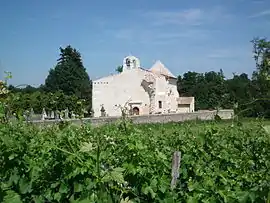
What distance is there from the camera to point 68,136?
263 cm

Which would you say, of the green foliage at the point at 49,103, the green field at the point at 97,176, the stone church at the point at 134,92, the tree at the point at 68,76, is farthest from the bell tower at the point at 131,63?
the green field at the point at 97,176

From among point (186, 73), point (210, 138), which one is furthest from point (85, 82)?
point (210, 138)

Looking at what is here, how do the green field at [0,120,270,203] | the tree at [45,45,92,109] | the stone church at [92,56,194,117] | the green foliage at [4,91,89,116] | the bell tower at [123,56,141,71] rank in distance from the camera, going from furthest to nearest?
the tree at [45,45,92,109]
the bell tower at [123,56,141,71]
the stone church at [92,56,194,117]
the green foliage at [4,91,89,116]
the green field at [0,120,270,203]

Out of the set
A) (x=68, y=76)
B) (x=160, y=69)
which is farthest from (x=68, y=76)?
(x=160, y=69)

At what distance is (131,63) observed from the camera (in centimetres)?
5175

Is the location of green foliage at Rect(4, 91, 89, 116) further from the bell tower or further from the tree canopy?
the tree canopy

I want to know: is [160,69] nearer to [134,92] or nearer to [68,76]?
[134,92]

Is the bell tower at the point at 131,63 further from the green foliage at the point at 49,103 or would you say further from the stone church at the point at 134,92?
the green foliage at the point at 49,103

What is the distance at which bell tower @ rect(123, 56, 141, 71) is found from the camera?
51719 millimetres

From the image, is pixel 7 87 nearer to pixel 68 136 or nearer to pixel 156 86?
pixel 68 136

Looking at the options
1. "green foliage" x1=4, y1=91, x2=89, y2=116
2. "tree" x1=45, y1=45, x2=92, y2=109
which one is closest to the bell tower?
"tree" x1=45, y1=45, x2=92, y2=109

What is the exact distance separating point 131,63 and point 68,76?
21.3 meters

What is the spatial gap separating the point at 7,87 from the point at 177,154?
2.10 metres

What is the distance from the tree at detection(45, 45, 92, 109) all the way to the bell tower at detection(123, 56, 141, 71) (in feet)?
55.1
